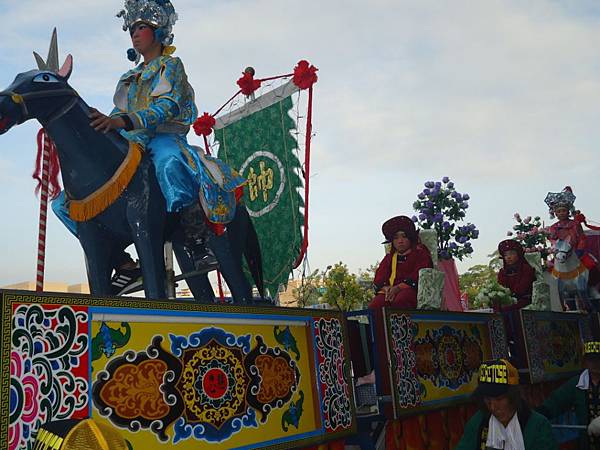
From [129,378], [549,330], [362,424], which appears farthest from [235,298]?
[549,330]

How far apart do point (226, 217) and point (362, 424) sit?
178 centimetres

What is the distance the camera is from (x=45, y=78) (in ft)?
13.8

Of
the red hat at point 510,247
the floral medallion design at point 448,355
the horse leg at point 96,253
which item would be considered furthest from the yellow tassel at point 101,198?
the red hat at point 510,247

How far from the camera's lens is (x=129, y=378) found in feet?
9.43

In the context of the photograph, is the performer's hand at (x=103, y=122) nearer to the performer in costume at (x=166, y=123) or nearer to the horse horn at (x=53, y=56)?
the performer in costume at (x=166, y=123)

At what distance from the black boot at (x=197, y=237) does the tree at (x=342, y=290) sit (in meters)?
3.37

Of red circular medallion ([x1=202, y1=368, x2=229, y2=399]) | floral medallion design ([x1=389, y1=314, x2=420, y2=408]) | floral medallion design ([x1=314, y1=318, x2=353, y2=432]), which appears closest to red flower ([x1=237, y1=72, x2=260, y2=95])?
floral medallion design ([x1=389, y1=314, x2=420, y2=408])

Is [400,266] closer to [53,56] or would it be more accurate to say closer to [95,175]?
[95,175]

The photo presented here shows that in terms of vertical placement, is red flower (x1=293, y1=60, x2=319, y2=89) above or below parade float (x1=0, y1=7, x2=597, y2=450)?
above

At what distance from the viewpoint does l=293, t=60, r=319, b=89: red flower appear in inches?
289

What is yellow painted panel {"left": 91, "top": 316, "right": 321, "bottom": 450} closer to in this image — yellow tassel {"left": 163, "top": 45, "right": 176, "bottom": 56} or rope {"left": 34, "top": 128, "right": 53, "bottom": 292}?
rope {"left": 34, "top": 128, "right": 53, "bottom": 292}

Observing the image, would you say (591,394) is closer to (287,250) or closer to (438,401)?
(438,401)

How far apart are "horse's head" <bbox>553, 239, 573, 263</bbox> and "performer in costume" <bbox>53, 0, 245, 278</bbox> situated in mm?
5871

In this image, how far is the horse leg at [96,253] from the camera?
4.53m
